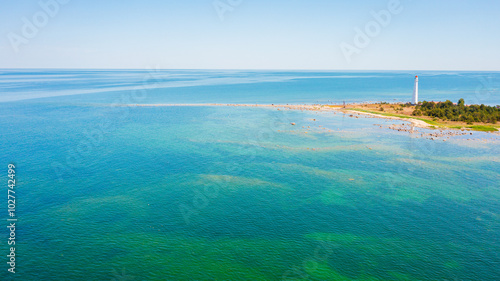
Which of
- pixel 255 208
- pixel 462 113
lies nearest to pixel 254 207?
pixel 255 208

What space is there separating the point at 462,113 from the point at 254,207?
77.5 metres

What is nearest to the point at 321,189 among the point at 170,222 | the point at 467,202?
the point at 467,202

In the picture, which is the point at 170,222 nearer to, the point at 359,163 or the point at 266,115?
the point at 359,163

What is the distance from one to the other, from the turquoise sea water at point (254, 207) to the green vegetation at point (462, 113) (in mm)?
16573

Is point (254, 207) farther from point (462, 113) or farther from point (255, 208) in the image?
point (462, 113)

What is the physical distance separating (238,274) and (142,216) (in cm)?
1406

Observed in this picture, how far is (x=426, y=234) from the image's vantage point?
1201 inches

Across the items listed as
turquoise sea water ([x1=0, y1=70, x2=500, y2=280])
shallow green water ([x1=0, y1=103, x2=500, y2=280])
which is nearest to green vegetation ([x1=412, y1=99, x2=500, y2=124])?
turquoise sea water ([x1=0, y1=70, x2=500, y2=280])

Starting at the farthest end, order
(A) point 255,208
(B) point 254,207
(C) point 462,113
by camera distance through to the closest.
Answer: (C) point 462,113 < (B) point 254,207 < (A) point 255,208

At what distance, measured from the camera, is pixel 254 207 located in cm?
3588

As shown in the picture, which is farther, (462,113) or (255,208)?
(462,113)

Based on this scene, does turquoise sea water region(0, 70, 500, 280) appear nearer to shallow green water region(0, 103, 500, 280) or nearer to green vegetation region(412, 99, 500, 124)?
shallow green water region(0, 103, 500, 280)

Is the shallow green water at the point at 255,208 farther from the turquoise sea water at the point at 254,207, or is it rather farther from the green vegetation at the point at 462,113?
the green vegetation at the point at 462,113

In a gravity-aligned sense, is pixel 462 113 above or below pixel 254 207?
above
